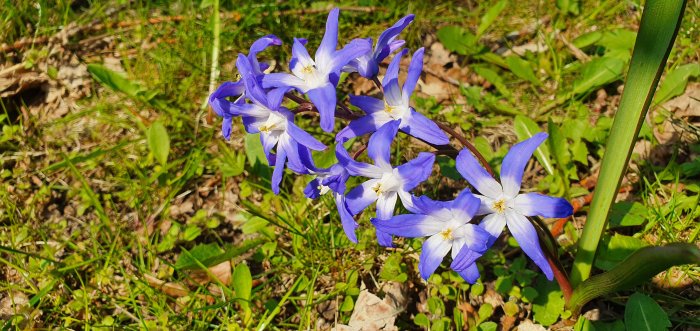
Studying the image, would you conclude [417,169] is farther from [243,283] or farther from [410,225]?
[243,283]

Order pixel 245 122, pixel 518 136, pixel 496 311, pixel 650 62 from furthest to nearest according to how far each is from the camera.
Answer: pixel 518 136 < pixel 496 311 < pixel 245 122 < pixel 650 62

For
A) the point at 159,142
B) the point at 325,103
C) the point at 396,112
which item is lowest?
the point at 159,142

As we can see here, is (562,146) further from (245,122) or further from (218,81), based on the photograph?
(218,81)

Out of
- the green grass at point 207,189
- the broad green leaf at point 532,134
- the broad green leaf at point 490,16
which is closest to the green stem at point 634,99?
the green grass at point 207,189

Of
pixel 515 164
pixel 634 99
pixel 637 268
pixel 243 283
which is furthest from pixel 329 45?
pixel 243 283

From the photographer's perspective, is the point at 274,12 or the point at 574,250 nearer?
the point at 574,250

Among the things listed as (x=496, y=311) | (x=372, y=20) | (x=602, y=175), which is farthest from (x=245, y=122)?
(x=372, y=20)

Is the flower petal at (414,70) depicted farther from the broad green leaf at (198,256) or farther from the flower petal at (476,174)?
the broad green leaf at (198,256)
